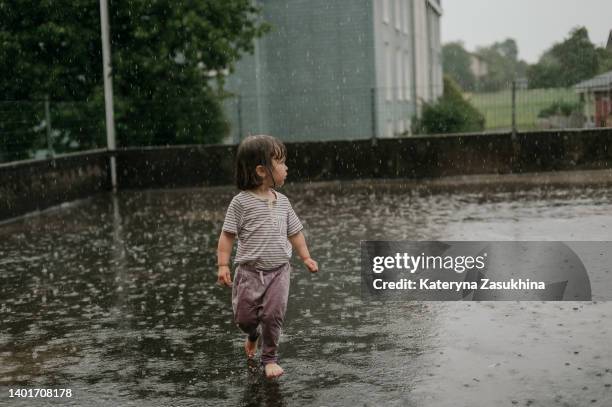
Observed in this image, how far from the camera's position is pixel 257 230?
17.0 feet

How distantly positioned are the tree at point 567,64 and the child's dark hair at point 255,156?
14.4 m

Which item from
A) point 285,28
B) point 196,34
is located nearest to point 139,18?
point 196,34

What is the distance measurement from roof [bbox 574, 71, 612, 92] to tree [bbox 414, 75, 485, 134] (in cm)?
201

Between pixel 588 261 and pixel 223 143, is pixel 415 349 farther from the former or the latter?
pixel 223 143

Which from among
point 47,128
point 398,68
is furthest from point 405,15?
point 47,128

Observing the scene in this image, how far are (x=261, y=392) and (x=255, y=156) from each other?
125 cm

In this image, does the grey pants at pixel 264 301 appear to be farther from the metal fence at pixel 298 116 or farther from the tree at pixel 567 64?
the tree at pixel 567 64

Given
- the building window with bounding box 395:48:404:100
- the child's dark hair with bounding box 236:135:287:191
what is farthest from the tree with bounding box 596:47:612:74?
the child's dark hair with bounding box 236:135:287:191

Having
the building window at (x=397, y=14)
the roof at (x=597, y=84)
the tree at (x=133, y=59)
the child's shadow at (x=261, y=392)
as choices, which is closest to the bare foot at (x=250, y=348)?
the child's shadow at (x=261, y=392)

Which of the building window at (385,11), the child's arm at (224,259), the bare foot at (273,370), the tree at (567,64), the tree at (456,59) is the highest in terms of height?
the tree at (456,59)

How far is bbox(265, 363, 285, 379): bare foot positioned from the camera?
5109 millimetres

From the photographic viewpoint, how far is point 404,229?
1106 centimetres

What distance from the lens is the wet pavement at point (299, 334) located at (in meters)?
4.85

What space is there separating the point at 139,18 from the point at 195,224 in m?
7.70
